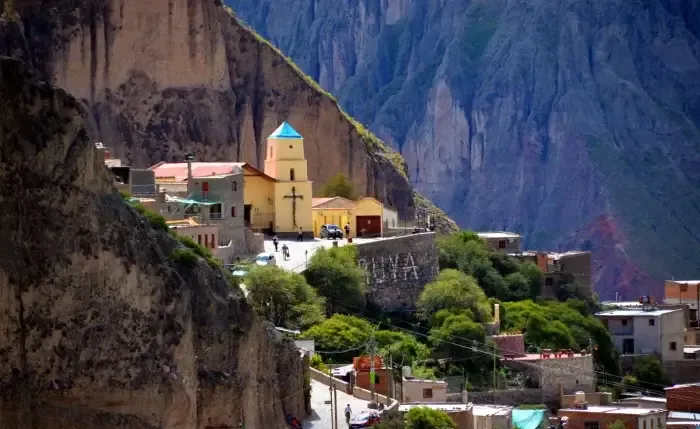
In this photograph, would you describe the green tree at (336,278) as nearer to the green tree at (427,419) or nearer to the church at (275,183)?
the church at (275,183)

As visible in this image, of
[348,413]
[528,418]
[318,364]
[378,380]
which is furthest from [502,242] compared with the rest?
[348,413]

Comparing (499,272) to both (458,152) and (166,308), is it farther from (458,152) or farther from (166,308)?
(458,152)

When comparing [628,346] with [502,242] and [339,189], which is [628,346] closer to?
[339,189]

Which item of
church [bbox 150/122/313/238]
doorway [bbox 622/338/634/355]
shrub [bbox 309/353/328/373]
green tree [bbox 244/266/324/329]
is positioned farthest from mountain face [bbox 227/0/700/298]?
shrub [bbox 309/353/328/373]

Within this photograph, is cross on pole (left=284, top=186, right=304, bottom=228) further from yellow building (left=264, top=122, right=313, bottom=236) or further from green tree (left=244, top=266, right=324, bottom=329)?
green tree (left=244, top=266, right=324, bottom=329)

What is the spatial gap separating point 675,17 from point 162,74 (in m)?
71.6

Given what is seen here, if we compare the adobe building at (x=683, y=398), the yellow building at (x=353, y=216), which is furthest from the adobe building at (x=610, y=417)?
the yellow building at (x=353, y=216)

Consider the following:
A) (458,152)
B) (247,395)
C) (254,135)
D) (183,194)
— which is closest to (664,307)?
(254,135)

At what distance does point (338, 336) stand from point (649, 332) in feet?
62.2

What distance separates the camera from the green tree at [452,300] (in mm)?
74750

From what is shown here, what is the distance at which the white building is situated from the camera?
8162 centimetres

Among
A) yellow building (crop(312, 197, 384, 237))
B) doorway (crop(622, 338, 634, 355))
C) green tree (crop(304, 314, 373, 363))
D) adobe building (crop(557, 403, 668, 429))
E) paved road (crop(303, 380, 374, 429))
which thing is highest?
yellow building (crop(312, 197, 384, 237))

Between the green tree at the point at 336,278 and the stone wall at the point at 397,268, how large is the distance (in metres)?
1.79

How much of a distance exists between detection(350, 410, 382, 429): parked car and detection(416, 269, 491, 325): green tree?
19767 millimetres
